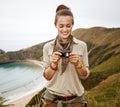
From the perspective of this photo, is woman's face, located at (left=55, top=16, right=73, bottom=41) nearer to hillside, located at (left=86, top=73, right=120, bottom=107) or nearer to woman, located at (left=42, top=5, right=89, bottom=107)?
woman, located at (left=42, top=5, right=89, bottom=107)

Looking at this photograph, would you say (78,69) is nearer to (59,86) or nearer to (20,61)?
(59,86)

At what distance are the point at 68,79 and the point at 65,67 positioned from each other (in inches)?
8.8

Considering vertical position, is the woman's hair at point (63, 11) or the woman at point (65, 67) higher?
the woman's hair at point (63, 11)

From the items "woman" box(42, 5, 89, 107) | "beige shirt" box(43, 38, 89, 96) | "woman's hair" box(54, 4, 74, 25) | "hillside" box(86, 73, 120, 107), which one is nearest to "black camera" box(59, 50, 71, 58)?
"woman" box(42, 5, 89, 107)

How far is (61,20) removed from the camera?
15.2ft

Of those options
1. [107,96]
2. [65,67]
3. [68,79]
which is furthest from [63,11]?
[107,96]

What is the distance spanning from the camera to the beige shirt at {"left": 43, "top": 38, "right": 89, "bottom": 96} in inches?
174

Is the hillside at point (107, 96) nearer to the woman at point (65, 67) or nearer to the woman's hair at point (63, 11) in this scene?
the woman at point (65, 67)

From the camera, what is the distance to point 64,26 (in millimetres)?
4602

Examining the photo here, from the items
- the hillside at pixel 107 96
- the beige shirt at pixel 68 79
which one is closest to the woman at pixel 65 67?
the beige shirt at pixel 68 79

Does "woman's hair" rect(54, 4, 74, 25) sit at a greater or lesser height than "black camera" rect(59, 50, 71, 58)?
greater

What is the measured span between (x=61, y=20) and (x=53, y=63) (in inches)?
28.2

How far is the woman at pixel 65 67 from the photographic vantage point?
4.34 meters

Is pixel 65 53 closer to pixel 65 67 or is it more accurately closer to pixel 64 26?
pixel 65 67
